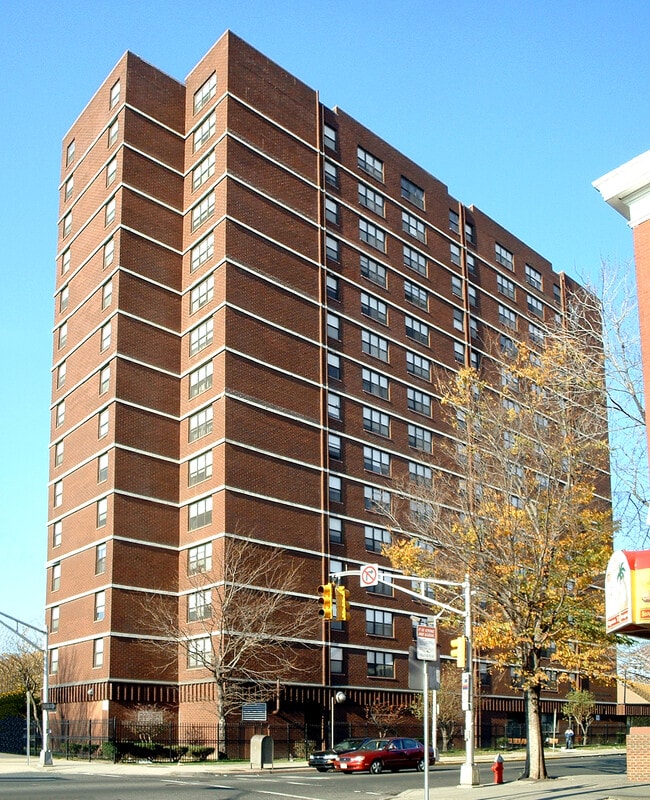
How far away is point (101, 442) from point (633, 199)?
128ft

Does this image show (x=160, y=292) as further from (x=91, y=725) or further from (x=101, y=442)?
(x=91, y=725)

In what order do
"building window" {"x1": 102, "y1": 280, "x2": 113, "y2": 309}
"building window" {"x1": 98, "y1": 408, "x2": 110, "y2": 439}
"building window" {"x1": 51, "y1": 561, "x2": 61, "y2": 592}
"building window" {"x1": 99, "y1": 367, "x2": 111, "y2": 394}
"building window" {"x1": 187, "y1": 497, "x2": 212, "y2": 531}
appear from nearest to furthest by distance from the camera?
"building window" {"x1": 187, "y1": 497, "x2": 212, "y2": 531}
"building window" {"x1": 98, "y1": 408, "x2": 110, "y2": 439}
"building window" {"x1": 99, "y1": 367, "x2": 111, "y2": 394}
"building window" {"x1": 102, "y1": 280, "x2": 113, "y2": 309}
"building window" {"x1": 51, "y1": 561, "x2": 61, "y2": 592}

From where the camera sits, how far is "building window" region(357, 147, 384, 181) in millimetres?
70250

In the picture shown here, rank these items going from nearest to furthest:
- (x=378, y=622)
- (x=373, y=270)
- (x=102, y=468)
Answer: (x=102, y=468)
(x=378, y=622)
(x=373, y=270)

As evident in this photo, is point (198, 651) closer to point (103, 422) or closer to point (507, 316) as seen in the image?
point (103, 422)

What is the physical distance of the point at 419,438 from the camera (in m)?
68.8

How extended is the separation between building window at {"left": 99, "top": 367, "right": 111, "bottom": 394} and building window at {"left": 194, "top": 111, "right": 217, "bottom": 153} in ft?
50.9

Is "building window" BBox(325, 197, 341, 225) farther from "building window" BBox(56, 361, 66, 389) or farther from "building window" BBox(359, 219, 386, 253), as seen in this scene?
"building window" BBox(56, 361, 66, 389)

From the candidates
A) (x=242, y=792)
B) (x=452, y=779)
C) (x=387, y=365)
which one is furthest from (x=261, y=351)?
(x=242, y=792)

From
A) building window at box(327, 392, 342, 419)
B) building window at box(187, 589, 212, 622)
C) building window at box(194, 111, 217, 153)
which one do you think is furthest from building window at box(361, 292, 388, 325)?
building window at box(187, 589, 212, 622)

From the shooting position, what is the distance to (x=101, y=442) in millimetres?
56594

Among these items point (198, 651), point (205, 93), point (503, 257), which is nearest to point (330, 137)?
point (205, 93)

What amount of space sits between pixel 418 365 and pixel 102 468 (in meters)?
24.4

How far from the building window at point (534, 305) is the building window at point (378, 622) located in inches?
1338
